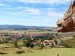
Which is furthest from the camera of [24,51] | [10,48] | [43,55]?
[10,48]

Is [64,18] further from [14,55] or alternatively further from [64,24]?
[14,55]

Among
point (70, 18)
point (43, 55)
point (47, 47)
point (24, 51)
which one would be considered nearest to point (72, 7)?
point (70, 18)

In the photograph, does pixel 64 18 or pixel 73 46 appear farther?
pixel 73 46

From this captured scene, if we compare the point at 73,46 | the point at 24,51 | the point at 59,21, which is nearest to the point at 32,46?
the point at 24,51

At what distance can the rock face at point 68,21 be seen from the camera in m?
4.95

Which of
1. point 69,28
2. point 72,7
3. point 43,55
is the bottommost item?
point 43,55

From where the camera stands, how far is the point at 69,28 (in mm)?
5141

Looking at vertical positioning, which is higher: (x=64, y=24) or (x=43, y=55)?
(x=64, y=24)

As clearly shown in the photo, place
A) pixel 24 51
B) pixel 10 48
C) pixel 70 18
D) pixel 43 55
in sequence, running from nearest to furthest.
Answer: pixel 70 18, pixel 43 55, pixel 24 51, pixel 10 48

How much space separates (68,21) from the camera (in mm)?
4977

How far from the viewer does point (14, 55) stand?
4606cm

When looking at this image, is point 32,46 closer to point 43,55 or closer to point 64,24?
point 43,55

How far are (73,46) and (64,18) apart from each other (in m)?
49.1

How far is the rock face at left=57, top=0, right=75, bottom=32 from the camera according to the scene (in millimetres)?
4954
